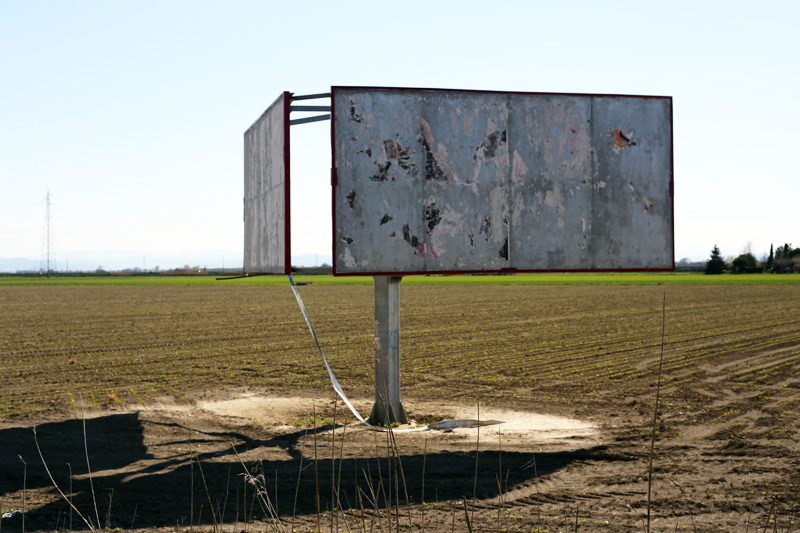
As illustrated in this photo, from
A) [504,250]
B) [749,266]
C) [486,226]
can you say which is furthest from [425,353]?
[749,266]

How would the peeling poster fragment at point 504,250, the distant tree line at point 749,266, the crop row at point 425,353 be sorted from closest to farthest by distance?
the peeling poster fragment at point 504,250
the crop row at point 425,353
the distant tree line at point 749,266

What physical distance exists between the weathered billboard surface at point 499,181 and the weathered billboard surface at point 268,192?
84cm

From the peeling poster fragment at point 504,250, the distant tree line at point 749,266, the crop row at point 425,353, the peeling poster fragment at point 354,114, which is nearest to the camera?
the peeling poster fragment at point 354,114

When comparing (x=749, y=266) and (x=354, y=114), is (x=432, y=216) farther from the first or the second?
(x=749, y=266)

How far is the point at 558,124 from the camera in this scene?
→ 38.0ft

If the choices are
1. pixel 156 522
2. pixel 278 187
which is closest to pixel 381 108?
pixel 278 187

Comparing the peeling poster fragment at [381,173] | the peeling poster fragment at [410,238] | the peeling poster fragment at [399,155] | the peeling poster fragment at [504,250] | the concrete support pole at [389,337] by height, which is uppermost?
the peeling poster fragment at [399,155]

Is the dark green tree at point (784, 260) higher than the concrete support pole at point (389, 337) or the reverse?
higher

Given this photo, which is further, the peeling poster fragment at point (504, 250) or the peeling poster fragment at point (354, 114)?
the peeling poster fragment at point (504, 250)

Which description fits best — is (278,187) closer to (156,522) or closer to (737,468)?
(156,522)

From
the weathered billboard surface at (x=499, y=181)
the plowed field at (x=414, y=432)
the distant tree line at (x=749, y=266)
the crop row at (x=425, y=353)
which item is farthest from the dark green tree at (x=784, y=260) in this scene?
the weathered billboard surface at (x=499, y=181)

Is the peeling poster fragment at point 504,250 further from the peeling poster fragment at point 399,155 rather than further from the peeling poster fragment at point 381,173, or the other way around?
the peeling poster fragment at point 381,173

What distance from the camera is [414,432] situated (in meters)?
11.2

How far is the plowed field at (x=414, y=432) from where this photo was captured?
7082 millimetres
